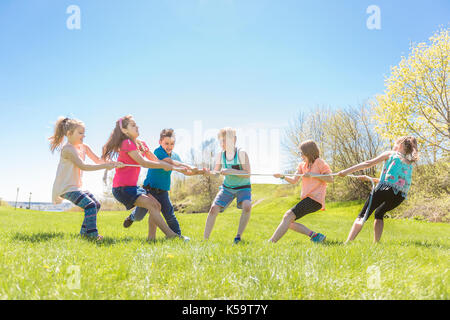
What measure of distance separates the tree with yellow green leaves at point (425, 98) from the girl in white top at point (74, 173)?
681 inches

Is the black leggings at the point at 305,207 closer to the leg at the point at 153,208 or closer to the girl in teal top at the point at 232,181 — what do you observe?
the girl in teal top at the point at 232,181

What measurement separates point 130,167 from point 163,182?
72 cm

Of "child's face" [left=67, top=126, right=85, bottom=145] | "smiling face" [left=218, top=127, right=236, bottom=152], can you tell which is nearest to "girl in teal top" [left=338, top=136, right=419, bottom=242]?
"smiling face" [left=218, top=127, right=236, bottom=152]

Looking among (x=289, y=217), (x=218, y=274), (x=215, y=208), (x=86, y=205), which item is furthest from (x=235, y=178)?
(x=218, y=274)

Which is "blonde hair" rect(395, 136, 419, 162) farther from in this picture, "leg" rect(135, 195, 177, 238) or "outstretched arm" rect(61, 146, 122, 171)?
"outstretched arm" rect(61, 146, 122, 171)

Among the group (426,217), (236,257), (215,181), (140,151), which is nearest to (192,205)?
(215,181)

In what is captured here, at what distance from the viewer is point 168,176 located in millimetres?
6285

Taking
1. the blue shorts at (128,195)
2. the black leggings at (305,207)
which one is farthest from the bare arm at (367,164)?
the blue shorts at (128,195)

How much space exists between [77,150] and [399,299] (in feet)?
17.4

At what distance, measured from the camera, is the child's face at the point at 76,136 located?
580cm

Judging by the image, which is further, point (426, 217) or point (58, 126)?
point (426, 217)

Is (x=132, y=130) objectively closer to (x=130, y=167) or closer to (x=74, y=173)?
(x=130, y=167)
